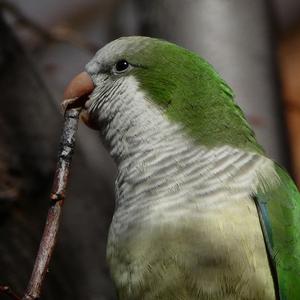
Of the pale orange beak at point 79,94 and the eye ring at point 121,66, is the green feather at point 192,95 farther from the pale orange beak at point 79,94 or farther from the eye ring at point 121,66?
the pale orange beak at point 79,94

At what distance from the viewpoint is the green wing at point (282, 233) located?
2412mm

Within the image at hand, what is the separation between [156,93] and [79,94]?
298mm

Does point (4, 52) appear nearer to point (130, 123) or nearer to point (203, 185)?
point (130, 123)

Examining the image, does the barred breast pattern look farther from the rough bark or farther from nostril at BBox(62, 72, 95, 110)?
the rough bark

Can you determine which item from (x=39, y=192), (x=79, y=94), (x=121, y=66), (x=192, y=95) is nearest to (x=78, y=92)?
(x=79, y=94)

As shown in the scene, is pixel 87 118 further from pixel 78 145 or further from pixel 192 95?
pixel 78 145

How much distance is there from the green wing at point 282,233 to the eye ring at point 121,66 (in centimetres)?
67

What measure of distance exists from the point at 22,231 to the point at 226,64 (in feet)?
3.93

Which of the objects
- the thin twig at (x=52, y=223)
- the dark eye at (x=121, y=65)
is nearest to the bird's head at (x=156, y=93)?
the dark eye at (x=121, y=65)

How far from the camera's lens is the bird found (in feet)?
7.84

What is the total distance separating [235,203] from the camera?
2.41 m

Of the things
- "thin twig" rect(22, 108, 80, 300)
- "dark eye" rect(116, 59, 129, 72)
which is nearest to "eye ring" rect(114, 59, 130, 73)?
"dark eye" rect(116, 59, 129, 72)

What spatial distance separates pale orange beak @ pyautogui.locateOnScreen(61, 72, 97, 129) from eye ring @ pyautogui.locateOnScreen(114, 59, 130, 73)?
11 cm

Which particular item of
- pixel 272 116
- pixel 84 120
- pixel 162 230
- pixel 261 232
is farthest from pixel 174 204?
pixel 272 116
